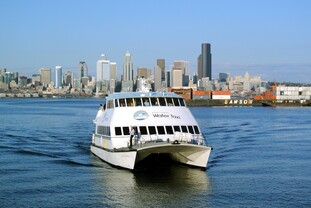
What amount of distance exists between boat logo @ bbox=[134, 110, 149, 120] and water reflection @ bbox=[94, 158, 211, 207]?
2.92 m

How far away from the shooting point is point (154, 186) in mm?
25656

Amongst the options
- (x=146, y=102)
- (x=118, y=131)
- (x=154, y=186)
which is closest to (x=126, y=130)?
(x=118, y=131)

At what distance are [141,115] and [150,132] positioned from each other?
1.17 metres

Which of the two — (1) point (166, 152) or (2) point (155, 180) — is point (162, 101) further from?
(2) point (155, 180)

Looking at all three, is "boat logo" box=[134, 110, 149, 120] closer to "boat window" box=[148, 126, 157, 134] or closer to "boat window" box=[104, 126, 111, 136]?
"boat window" box=[148, 126, 157, 134]

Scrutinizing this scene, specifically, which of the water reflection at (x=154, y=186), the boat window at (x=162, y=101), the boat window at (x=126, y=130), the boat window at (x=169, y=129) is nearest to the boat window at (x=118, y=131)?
the boat window at (x=126, y=130)

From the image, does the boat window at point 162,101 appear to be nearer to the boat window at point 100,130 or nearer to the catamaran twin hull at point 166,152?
the catamaran twin hull at point 166,152

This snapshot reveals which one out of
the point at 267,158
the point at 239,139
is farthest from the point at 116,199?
the point at 239,139

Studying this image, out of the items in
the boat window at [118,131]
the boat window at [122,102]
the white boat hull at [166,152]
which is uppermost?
the boat window at [122,102]

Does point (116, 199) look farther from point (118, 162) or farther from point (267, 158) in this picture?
point (267, 158)

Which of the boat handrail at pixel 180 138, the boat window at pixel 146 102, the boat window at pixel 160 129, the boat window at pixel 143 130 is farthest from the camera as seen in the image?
the boat window at pixel 146 102

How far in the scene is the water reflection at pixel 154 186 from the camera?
75.2 ft

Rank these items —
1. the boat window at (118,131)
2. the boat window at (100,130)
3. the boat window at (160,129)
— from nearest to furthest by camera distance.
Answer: the boat window at (160,129) < the boat window at (118,131) < the boat window at (100,130)

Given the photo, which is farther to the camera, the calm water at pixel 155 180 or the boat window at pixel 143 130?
the boat window at pixel 143 130
